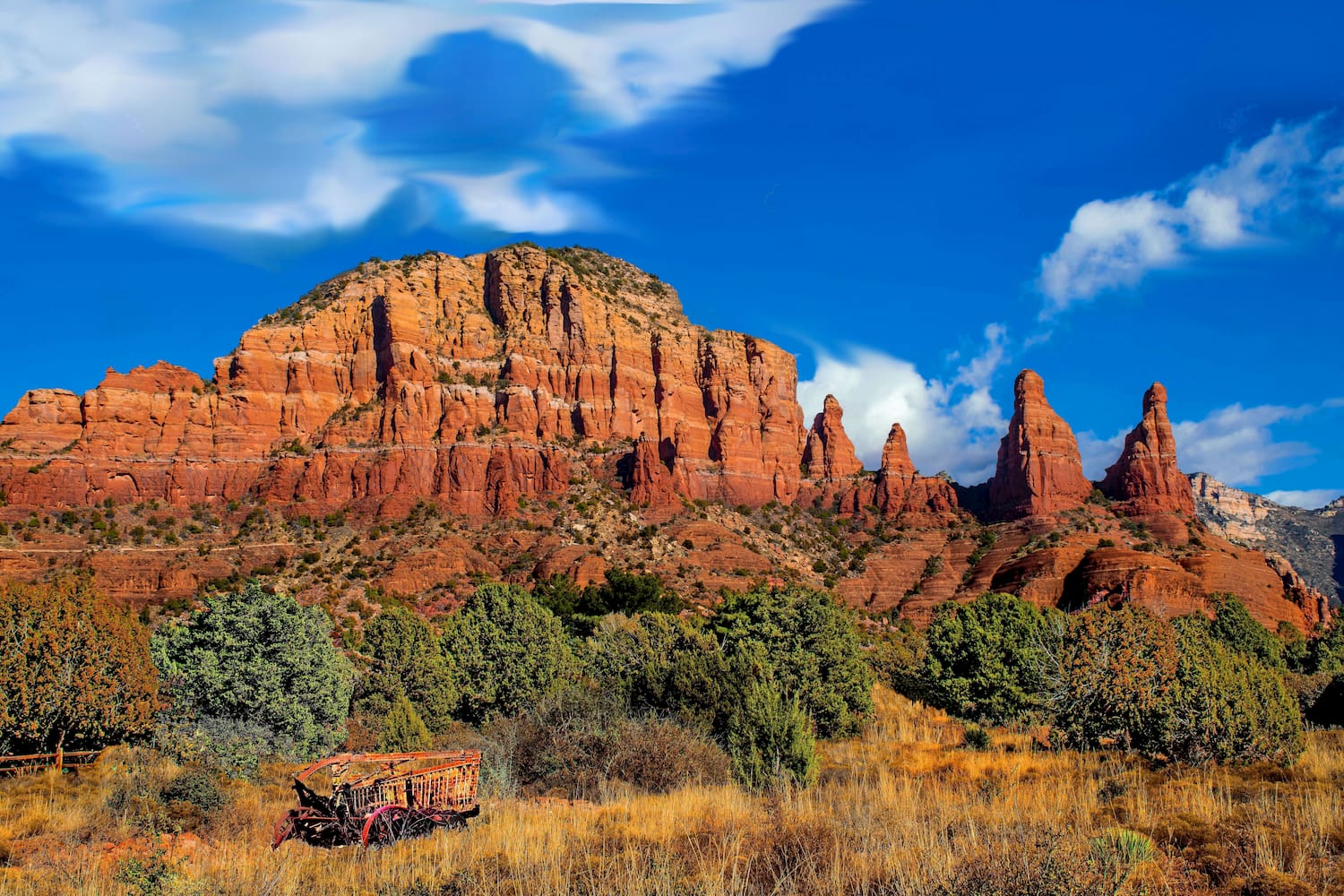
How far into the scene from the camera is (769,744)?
1748cm

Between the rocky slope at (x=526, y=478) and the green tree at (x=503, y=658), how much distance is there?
34496 millimetres

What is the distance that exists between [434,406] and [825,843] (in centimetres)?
9380

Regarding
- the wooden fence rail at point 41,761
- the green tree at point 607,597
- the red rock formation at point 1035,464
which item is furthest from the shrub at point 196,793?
the red rock formation at point 1035,464

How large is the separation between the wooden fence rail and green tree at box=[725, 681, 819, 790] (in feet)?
52.3

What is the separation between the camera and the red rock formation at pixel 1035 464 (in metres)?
102

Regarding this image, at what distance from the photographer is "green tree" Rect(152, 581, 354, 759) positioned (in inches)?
1050

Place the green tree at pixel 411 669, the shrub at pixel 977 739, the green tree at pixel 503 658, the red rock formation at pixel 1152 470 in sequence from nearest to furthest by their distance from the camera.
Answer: the shrub at pixel 977 739 → the green tree at pixel 411 669 → the green tree at pixel 503 658 → the red rock formation at pixel 1152 470

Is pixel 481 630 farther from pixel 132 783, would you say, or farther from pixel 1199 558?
pixel 1199 558

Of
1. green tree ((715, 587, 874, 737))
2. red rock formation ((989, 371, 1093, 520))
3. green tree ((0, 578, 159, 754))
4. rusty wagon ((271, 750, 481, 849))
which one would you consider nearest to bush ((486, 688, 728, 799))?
rusty wagon ((271, 750, 481, 849))

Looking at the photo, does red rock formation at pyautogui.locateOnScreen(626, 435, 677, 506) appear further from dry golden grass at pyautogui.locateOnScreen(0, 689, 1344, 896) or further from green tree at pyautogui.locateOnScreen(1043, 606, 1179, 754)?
dry golden grass at pyautogui.locateOnScreen(0, 689, 1344, 896)

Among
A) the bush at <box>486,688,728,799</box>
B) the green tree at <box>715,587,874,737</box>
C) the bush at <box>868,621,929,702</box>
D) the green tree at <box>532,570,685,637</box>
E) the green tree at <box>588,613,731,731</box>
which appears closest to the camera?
the bush at <box>486,688,728,799</box>

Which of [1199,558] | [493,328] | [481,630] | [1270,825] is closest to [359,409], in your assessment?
[493,328]

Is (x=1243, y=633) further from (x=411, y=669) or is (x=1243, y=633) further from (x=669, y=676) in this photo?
(x=411, y=669)

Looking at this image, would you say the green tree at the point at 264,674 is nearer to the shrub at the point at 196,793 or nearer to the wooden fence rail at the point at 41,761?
the wooden fence rail at the point at 41,761
